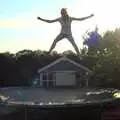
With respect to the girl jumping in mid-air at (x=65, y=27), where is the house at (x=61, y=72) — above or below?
below

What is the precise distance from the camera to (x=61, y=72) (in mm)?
33375

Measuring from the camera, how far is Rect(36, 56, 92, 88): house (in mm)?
30761

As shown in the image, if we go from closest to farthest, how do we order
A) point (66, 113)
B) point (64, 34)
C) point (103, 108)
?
point (103, 108) → point (66, 113) → point (64, 34)

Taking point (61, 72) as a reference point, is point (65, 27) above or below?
above

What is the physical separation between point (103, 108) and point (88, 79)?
11.3 m

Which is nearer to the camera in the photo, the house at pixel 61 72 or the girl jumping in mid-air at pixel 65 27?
the girl jumping in mid-air at pixel 65 27

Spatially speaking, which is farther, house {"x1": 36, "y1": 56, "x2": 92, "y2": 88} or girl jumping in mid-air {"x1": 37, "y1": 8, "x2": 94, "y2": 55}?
house {"x1": 36, "y1": 56, "x2": 92, "y2": 88}

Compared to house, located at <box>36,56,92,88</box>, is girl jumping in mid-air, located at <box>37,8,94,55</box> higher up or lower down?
higher up

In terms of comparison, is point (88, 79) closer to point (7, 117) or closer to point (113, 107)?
point (7, 117)

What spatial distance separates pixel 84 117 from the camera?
2125 centimetres

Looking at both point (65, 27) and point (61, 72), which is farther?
point (61, 72)

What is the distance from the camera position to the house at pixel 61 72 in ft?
101

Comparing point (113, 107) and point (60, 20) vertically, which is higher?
point (60, 20)

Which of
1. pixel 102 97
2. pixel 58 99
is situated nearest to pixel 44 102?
pixel 58 99
